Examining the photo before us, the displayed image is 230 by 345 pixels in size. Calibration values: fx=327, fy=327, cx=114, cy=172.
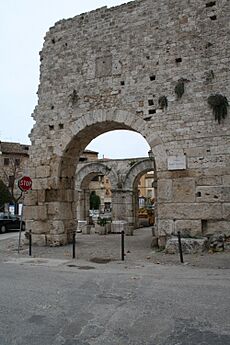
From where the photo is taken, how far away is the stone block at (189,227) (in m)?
9.16

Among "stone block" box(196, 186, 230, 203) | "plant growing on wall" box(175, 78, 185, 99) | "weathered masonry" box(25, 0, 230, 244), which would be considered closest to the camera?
"stone block" box(196, 186, 230, 203)

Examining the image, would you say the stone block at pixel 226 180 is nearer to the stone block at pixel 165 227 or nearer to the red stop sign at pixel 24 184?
the stone block at pixel 165 227

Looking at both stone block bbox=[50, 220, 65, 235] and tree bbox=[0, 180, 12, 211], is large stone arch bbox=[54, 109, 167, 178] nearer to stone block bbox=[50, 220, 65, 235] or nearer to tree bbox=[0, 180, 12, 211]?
stone block bbox=[50, 220, 65, 235]

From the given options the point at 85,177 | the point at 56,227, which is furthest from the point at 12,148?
the point at 56,227

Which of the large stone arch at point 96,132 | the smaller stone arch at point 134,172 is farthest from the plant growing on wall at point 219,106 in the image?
the smaller stone arch at point 134,172

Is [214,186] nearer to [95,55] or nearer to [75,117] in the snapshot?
[75,117]

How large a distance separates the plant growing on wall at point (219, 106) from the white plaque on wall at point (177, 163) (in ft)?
4.87

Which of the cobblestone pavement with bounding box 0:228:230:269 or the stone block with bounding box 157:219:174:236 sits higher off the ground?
the stone block with bounding box 157:219:174:236

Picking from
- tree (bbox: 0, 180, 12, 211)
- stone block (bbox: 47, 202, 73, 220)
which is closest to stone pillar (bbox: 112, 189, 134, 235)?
stone block (bbox: 47, 202, 73, 220)

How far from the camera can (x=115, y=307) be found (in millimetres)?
4406

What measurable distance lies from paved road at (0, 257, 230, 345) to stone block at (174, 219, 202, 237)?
229 centimetres

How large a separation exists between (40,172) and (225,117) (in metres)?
6.44

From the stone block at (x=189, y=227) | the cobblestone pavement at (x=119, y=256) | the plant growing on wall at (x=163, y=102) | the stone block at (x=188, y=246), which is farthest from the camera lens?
the plant growing on wall at (x=163, y=102)

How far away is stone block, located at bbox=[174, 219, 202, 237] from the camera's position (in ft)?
30.0
